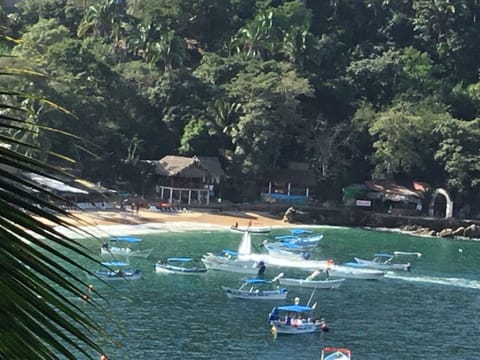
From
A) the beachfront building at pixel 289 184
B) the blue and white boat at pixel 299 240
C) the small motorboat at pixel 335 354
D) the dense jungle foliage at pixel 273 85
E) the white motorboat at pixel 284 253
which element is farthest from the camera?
the beachfront building at pixel 289 184

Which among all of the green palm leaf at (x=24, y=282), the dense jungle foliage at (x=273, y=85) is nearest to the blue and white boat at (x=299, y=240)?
the dense jungle foliage at (x=273, y=85)

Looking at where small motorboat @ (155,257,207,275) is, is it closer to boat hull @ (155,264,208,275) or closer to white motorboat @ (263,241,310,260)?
boat hull @ (155,264,208,275)

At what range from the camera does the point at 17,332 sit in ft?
5.98

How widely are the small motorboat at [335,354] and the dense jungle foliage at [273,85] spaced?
126 ft

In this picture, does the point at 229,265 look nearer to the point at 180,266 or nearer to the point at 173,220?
the point at 180,266

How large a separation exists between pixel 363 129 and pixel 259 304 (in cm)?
4225

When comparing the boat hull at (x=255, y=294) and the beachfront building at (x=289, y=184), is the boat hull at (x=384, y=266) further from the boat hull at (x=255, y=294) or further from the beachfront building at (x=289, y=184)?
the beachfront building at (x=289, y=184)

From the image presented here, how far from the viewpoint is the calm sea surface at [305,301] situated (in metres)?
30.0

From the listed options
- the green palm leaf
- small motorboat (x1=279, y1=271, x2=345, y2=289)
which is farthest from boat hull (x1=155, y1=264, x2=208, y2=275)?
the green palm leaf

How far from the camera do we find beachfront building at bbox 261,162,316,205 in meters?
76.5

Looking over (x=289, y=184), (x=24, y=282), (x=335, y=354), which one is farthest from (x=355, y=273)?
(x=24, y=282)

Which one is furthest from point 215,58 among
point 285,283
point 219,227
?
point 285,283

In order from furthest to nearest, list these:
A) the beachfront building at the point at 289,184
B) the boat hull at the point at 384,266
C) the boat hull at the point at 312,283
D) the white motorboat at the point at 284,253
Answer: the beachfront building at the point at 289,184 < the white motorboat at the point at 284,253 < the boat hull at the point at 384,266 < the boat hull at the point at 312,283

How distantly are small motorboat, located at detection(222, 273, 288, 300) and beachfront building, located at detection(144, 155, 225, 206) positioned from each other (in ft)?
90.8
